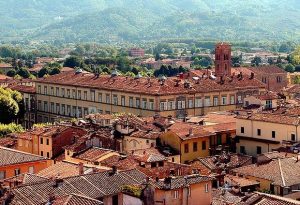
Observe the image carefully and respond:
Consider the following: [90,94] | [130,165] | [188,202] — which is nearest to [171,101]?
[90,94]

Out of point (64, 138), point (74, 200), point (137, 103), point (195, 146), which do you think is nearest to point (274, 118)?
point (195, 146)

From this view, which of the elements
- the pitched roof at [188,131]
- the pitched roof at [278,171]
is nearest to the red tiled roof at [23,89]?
the pitched roof at [188,131]

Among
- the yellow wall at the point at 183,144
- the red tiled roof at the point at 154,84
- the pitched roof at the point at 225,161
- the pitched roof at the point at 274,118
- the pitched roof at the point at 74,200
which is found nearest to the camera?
the pitched roof at the point at 74,200

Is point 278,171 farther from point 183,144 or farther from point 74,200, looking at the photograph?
point 74,200

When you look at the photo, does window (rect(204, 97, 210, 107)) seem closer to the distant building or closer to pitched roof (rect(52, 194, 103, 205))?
the distant building

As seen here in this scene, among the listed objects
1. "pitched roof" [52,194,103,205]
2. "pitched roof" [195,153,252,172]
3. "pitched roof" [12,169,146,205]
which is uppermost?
"pitched roof" [52,194,103,205]

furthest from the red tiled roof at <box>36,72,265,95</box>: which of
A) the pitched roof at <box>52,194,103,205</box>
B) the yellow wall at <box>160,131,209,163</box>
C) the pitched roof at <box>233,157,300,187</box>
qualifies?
the pitched roof at <box>52,194,103,205</box>

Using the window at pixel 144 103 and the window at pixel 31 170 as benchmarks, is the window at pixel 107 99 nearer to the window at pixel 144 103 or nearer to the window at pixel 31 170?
the window at pixel 144 103
